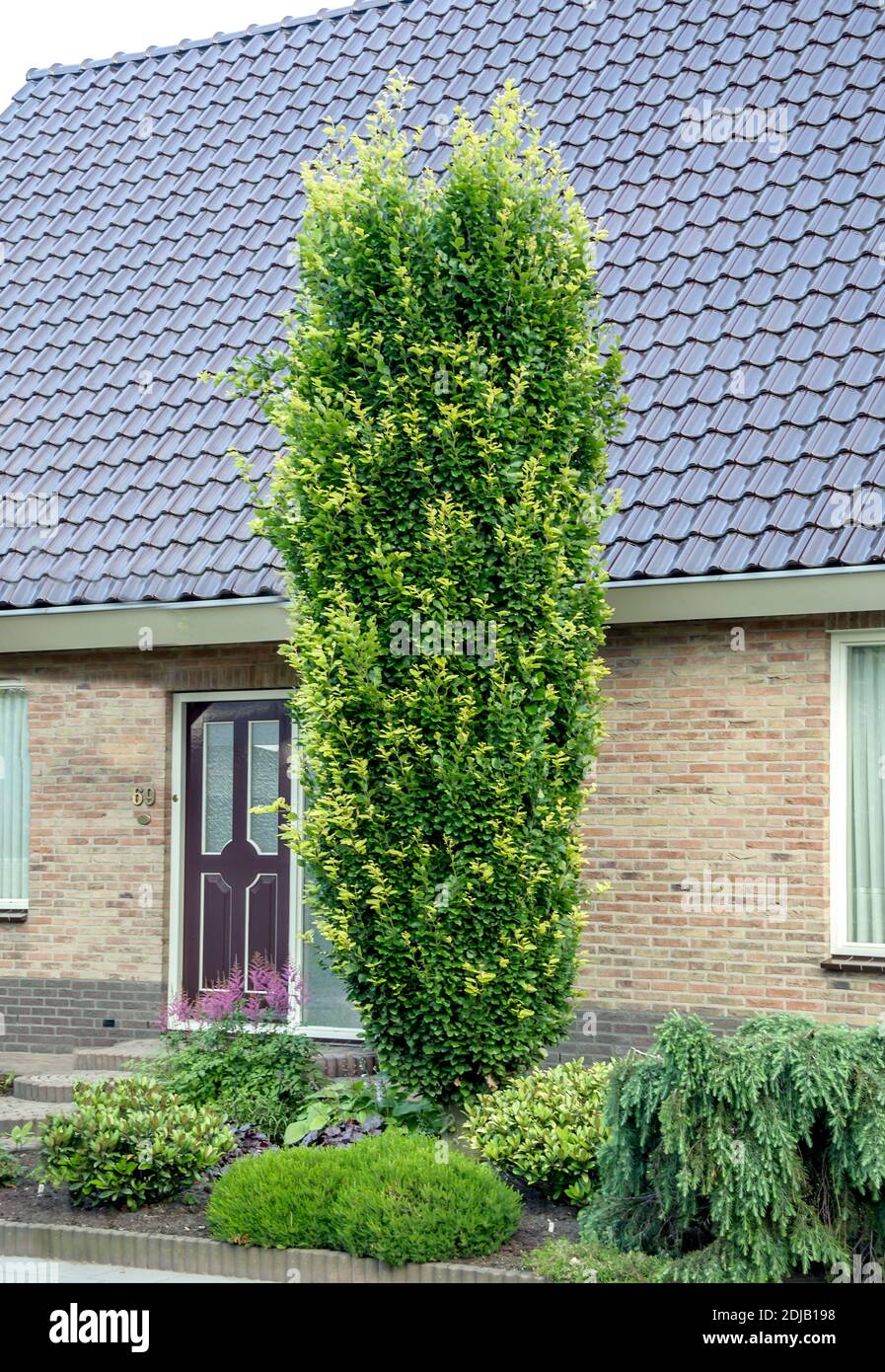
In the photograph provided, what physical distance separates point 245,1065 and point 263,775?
3.00 meters

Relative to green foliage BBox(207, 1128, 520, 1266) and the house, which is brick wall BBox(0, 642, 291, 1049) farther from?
green foliage BBox(207, 1128, 520, 1266)

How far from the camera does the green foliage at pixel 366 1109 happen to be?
8148 mm

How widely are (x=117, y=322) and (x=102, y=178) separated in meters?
2.06

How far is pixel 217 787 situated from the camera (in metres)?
11.6

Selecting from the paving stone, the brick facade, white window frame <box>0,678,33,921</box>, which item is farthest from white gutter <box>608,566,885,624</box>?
white window frame <box>0,678,33,921</box>

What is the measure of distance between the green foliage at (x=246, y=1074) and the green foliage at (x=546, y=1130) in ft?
3.90

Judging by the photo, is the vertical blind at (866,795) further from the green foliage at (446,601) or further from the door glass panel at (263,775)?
the door glass panel at (263,775)

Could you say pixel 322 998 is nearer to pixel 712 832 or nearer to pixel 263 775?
pixel 263 775

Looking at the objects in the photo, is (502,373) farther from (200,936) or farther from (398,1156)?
A: (200,936)

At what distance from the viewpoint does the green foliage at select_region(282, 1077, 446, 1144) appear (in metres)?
8.15

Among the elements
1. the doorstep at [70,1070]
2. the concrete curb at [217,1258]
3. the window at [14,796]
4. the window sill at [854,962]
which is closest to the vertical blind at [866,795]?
the window sill at [854,962]

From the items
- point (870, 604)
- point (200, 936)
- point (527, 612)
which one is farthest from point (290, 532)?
point (200, 936)
